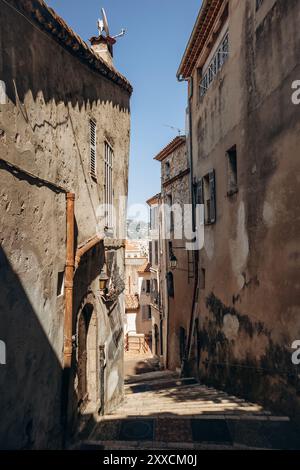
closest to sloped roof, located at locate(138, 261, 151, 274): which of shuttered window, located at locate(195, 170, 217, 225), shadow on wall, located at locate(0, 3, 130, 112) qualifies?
shuttered window, located at locate(195, 170, 217, 225)

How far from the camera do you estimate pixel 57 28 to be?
557cm

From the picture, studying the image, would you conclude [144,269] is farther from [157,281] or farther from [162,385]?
[162,385]

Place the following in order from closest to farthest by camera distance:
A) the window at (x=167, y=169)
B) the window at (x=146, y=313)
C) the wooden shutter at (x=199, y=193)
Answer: the wooden shutter at (x=199, y=193), the window at (x=167, y=169), the window at (x=146, y=313)

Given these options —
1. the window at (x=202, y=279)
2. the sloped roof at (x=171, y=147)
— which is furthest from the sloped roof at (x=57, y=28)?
the sloped roof at (x=171, y=147)

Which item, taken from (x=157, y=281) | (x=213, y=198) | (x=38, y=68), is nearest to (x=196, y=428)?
(x=38, y=68)

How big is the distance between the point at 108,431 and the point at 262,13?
30.5ft

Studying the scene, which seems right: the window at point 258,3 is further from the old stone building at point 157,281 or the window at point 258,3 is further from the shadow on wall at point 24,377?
the old stone building at point 157,281

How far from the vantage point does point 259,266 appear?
7.84m

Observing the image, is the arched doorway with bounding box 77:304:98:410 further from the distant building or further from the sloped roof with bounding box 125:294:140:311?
the sloped roof with bounding box 125:294:140:311

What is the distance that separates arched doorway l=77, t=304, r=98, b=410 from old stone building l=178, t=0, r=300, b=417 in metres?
3.63

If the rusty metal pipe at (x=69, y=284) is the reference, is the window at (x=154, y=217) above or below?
above

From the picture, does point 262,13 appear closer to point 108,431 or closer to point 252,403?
point 252,403

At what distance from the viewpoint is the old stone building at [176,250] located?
16125 millimetres

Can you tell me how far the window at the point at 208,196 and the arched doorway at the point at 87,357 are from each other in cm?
539
